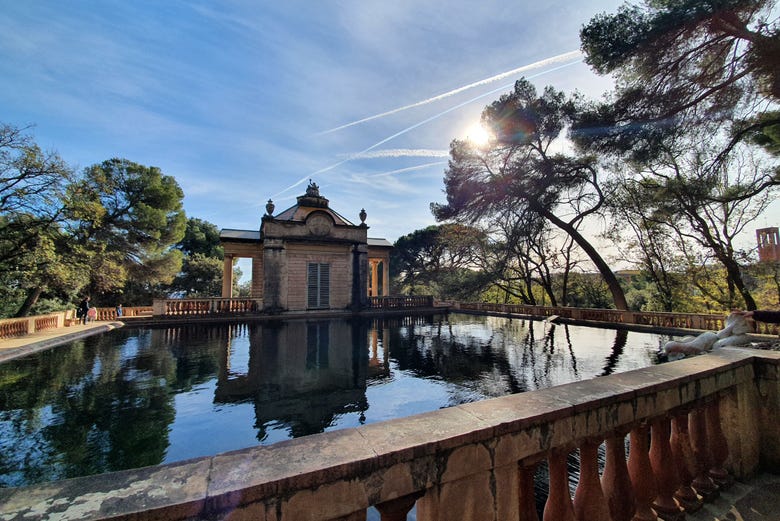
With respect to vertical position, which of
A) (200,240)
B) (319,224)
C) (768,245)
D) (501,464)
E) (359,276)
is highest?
(200,240)

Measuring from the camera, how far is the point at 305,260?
58.2ft

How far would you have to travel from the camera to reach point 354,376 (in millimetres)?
6305

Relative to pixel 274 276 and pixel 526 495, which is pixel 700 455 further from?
pixel 274 276

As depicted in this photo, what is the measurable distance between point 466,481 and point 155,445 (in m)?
3.98

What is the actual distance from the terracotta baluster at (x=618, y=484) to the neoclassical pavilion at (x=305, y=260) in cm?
1638

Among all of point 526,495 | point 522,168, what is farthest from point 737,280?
point 526,495

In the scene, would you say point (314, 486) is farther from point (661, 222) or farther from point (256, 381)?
point (661, 222)

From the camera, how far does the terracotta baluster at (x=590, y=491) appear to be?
1.63 m

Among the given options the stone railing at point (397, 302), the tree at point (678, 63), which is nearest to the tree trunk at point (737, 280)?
the tree at point (678, 63)

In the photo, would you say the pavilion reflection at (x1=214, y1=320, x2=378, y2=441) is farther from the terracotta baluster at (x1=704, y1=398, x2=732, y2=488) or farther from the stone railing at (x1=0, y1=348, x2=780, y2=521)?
the terracotta baluster at (x1=704, y1=398, x2=732, y2=488)

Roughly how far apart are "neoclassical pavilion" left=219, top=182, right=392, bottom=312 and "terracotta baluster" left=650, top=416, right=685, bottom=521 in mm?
16386

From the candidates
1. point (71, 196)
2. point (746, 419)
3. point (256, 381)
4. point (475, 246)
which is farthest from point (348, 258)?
point (746, 419)

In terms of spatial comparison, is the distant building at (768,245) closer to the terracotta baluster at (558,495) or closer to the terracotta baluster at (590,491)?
the terracotta baluster at (590,491)

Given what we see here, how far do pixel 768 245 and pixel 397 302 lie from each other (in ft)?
54.5
